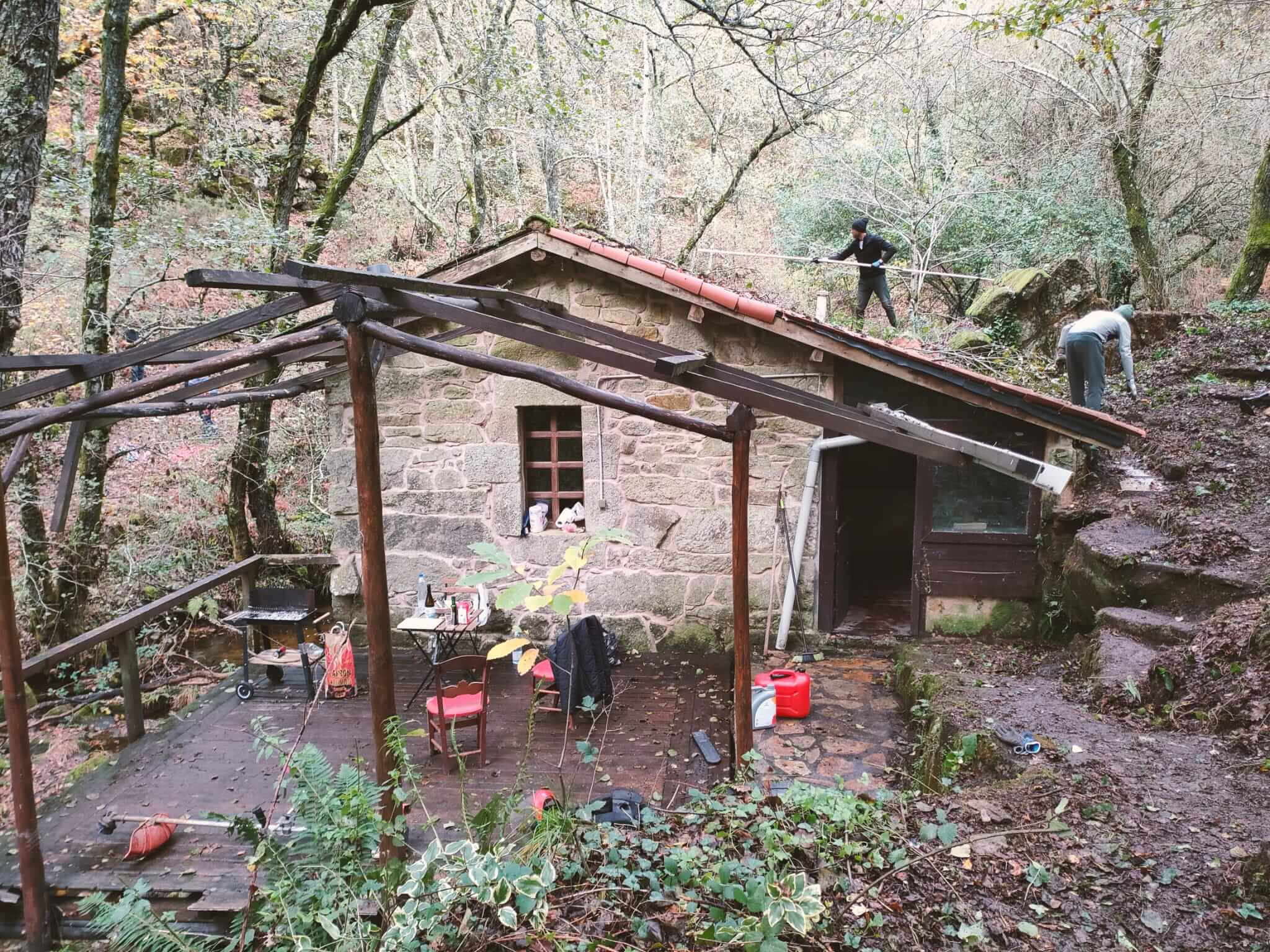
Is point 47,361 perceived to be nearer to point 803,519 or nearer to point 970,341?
point 803,519

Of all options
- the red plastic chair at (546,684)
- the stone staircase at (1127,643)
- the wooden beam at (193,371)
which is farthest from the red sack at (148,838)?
the stone staircase at (1127,643)

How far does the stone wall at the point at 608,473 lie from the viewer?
638 centimetres

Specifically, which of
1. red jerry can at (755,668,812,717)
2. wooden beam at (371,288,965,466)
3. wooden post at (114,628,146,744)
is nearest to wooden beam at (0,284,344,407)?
wooden beam at (371,288,965,466)

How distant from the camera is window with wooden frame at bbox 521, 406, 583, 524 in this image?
6770 mm

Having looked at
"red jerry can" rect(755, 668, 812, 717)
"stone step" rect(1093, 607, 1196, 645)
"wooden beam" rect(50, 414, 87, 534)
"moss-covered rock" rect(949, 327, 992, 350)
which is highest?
"moss-covered rock" rect(949, 327, 992, 350)

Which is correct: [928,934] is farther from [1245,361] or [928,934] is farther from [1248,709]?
[1245,361]

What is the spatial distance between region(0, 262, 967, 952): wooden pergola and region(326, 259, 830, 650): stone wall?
2.22 m

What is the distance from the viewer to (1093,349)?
694 cm

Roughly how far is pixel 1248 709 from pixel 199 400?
270 inches

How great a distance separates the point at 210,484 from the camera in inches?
365

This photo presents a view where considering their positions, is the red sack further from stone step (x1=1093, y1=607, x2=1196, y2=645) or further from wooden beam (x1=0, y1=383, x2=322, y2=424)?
stone step (x1=1093, y1=607, x2=1196, y2=645)

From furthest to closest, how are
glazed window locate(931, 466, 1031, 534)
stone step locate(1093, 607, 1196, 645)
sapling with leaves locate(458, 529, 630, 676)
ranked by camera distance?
glazed window locate(931, 466, 1031, 534) < stone step locate(1093, 607, 1196, 645) < sapling with leaves locate(458, 529, 630, 676)

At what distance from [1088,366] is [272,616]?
27.6 ft

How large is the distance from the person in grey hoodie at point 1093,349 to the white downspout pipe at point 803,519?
107 inches
